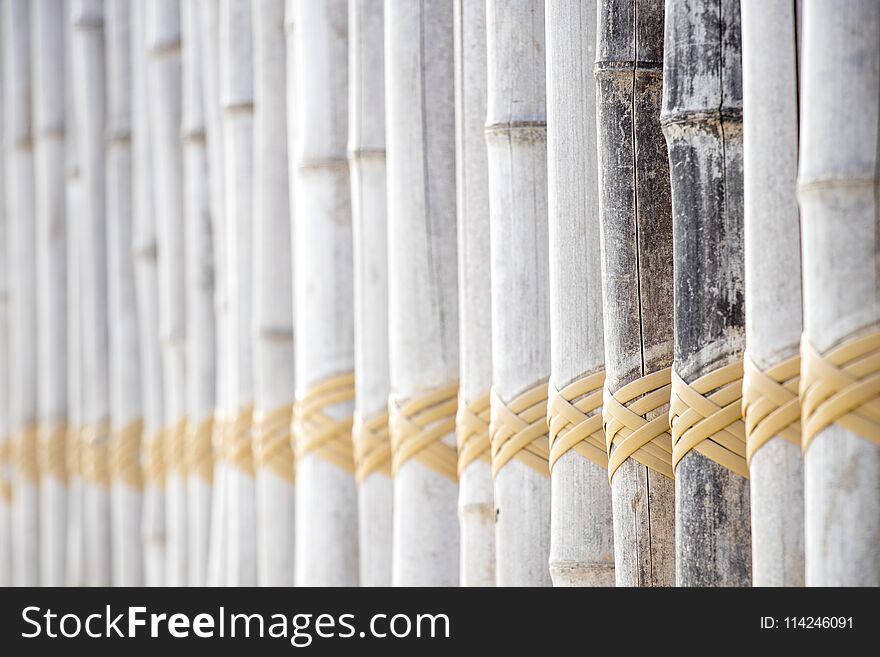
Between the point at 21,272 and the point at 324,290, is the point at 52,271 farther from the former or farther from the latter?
the point at 324,290

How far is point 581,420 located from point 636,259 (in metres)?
0.27

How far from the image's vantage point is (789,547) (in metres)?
1.77

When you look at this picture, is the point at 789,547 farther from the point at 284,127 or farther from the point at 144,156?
the point at 144,156

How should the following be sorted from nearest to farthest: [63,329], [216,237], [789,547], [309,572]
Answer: [789,547] < [309,572] < [216,237] < [63,329]

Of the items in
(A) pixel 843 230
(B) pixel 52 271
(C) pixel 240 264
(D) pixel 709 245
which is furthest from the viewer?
(B) pixel 52 271

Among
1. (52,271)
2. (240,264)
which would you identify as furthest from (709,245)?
(52,271)

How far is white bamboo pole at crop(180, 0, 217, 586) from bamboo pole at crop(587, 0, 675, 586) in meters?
1.65

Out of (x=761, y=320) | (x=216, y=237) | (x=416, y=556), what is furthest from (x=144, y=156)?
(x=761, y=320)

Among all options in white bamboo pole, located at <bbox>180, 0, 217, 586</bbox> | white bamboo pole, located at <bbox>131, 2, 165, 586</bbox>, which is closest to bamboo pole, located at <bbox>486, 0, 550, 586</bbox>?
white bamboo pole, located at <bbox>180, 0, 217, 586</bbox>

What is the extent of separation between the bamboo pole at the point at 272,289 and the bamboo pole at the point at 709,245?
1.36 meters

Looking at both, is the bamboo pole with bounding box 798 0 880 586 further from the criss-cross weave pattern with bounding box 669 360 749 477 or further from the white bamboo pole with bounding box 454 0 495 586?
the white bamboo pole with bounding box 454 0 495 586

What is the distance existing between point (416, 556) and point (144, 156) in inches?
67.1

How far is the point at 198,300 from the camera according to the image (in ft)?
11.5

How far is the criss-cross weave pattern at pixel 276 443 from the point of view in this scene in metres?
→ 3.04
